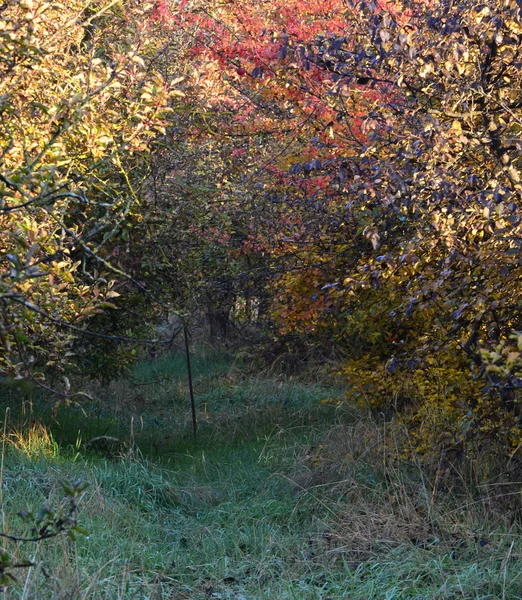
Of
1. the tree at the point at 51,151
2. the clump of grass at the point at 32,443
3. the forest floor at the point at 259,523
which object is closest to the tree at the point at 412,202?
the forest floor at the point at 259,523

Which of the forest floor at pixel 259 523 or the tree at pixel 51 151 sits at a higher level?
the tree at pixel 51 151

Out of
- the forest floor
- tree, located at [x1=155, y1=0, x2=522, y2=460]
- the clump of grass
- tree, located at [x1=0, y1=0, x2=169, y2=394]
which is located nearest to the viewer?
tree, located at [x1=0, y1=0, x2=169, y2=394]

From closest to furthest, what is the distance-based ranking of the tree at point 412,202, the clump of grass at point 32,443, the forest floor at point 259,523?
the forest floor at point 259,523
the tree at point 412,202
the clump of grass at point 32,443

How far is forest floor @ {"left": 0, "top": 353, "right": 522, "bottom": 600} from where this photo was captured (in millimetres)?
4172

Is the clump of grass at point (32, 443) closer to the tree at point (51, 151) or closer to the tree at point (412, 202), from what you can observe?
the tree at point (51, 151)

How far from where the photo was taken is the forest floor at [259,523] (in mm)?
4172

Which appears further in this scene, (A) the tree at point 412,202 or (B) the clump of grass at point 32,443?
(B) the clump of grass at point 32,443

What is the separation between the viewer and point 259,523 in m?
5.75

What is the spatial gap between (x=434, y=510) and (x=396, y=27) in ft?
10.3

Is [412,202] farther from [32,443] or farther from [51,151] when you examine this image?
[32,443]

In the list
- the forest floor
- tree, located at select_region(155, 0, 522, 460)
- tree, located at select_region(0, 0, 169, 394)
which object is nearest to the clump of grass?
the forest floor

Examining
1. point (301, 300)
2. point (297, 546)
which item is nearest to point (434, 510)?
point (297, 546)

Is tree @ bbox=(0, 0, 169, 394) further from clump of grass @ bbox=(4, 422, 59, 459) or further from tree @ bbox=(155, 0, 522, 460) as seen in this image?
tree @ bbox=(155, 0, 522, 460)

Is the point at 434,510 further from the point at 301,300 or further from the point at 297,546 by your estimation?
the point at 301,300
